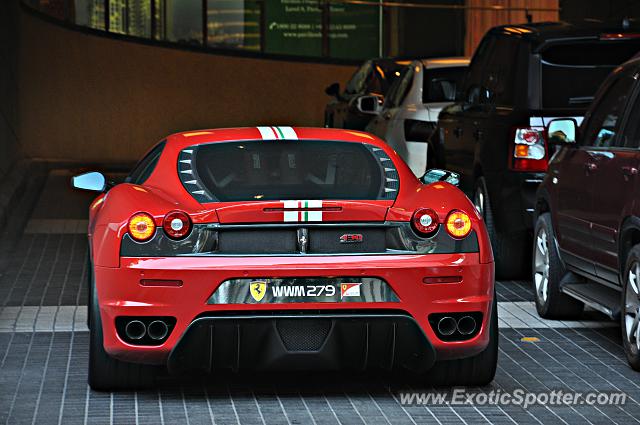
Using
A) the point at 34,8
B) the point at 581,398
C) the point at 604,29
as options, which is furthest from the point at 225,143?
the point at 34,8

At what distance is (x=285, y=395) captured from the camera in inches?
303

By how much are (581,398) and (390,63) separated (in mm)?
13610

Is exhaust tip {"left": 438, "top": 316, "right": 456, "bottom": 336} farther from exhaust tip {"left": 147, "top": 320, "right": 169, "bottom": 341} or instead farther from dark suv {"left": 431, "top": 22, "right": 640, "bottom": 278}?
dark suv {"left": 431, "top": 22, "right": 640, "bottom": 278}

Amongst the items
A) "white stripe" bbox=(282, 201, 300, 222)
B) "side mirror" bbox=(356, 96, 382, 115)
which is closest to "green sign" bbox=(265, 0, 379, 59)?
"side mirror" bbox=(356, 96, 382, 115)

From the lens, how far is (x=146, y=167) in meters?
8.34

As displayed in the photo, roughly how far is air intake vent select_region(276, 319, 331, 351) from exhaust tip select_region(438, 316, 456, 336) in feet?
1.76

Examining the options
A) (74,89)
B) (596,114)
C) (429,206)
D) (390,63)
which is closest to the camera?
(429,206)

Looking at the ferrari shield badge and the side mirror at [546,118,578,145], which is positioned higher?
the side mirror at [546,118,578,145]

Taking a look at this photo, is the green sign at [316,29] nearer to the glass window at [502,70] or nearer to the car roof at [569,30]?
the glass window at [502,70]

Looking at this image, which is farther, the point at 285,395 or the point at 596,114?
→ the point at 596,114

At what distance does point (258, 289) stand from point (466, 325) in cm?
102

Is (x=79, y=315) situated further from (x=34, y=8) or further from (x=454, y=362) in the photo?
(x=34, y=8)

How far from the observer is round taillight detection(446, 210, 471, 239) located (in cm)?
749
